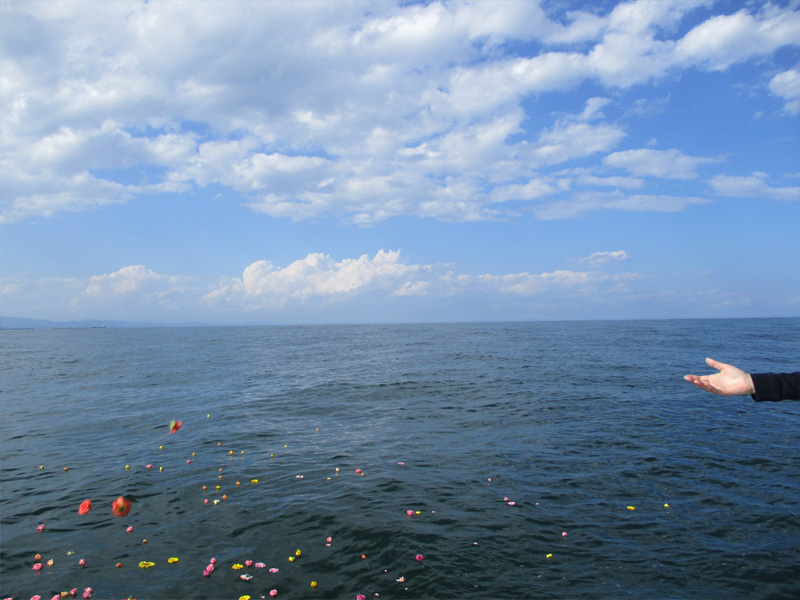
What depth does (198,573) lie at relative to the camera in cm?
998

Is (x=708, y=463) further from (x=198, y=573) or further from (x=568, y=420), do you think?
(x=198, y=573)

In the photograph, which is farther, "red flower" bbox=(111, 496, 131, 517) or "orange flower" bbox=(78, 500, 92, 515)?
"orange flower" bbox=(78, 500, 92, 515)

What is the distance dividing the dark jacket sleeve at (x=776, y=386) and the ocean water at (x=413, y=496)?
637 cm

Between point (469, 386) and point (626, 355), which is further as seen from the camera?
point (626, 355)

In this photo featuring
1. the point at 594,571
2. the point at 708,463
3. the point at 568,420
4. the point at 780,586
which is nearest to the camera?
the point at 780,586

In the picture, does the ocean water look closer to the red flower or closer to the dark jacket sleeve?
the red flower

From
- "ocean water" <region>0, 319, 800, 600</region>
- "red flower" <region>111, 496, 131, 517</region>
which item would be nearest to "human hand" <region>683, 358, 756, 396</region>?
"ocean water" <region>0, 319, 800, 600</region>

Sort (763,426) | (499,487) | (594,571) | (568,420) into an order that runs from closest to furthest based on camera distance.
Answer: (594,571) → (499,487) → (763,426) → (568,420)

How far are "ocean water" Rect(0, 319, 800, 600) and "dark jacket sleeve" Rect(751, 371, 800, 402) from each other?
6366 mm

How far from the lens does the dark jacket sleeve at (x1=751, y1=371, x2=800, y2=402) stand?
507 cm

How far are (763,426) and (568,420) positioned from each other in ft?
30.4

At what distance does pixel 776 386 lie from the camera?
202 inches

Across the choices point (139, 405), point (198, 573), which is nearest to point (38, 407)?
point (139, 405)

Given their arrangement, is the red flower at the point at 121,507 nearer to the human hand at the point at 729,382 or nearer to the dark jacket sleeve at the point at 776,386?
the human hand at the point at 729,382
